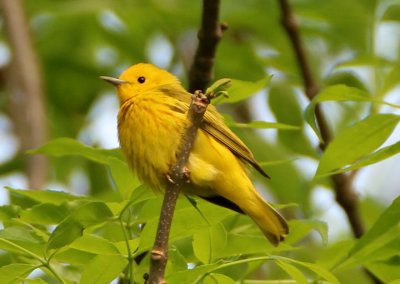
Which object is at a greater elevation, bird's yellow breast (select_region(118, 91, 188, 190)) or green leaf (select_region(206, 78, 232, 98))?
bird's yellow breast (select_region(118, 91, 188, 190))

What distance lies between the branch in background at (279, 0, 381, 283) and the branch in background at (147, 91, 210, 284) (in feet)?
6.18

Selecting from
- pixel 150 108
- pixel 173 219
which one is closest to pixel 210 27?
pixel 150 108

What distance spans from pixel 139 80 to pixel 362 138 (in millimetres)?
1810

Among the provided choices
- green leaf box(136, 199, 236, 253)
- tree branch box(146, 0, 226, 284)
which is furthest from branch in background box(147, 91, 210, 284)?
green leaf box(136, 199, 236, 253)

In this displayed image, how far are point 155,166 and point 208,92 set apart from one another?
Result: 0.98 meters

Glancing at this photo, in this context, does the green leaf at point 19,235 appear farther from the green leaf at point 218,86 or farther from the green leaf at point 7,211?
the green leaf at point 218,86

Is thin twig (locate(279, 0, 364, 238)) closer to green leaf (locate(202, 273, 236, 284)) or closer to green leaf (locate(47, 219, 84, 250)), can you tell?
green leaf (locate(202, 273, 236, 284))

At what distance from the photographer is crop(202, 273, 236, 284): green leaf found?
249cm

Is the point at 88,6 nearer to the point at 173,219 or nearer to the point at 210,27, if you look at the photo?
the point at 210,27

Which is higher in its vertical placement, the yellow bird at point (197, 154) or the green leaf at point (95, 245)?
the yellow bird at point (197, 154)

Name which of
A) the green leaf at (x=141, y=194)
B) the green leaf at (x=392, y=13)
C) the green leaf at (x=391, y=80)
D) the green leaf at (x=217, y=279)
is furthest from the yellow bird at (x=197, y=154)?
the green leaf at (x=392, y=13)

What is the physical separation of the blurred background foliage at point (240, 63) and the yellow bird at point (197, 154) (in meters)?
0.93

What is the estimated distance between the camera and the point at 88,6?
17.8 feet

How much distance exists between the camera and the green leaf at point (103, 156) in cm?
295
